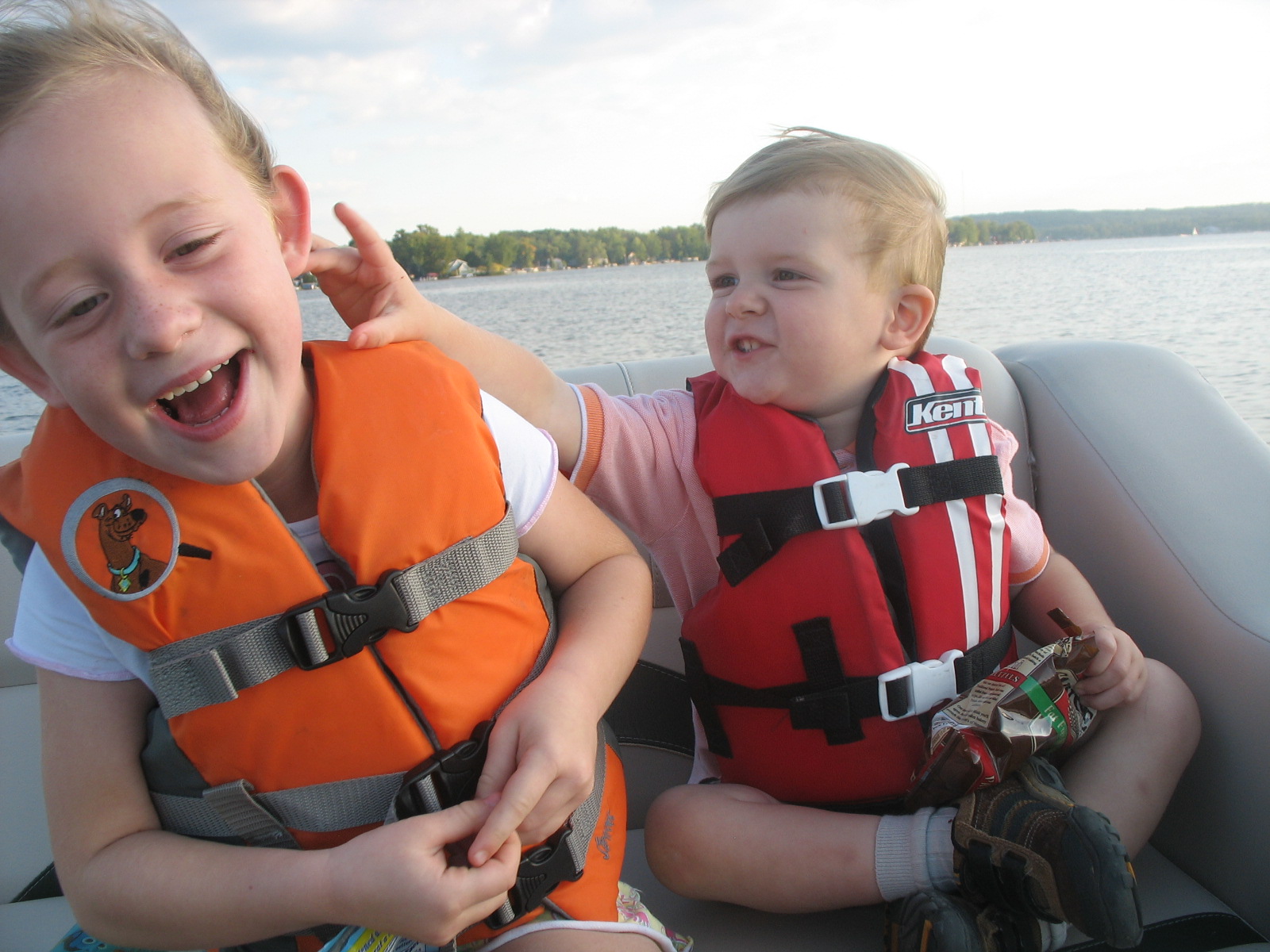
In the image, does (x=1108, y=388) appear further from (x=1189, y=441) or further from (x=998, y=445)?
(x=998, y=445)

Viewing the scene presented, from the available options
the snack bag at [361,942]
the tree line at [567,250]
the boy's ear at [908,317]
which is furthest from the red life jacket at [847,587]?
the tree line at [567,250]

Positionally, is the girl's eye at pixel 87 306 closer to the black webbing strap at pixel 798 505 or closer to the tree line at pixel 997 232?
the black webbing strap at pixel 798 505

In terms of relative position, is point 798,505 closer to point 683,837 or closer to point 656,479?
point 656,479

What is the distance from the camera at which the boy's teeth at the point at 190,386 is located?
3.23ft

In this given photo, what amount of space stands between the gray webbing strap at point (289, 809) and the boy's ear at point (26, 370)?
1.76 feet

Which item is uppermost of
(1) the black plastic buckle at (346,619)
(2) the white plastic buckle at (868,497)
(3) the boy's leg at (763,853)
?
(1) the black plastic buckle at (346,619)

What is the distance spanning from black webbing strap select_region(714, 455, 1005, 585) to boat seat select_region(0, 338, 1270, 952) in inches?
16.5

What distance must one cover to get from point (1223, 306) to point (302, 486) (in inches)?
249

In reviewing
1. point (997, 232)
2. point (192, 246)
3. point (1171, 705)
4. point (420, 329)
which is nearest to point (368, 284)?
point (420, 329)

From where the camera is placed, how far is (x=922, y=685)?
4.91 feet

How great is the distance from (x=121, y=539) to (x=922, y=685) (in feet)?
4.07

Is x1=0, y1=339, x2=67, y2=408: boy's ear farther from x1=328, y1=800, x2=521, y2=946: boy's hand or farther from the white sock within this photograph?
the white sock

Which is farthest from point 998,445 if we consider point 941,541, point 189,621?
point 189,621

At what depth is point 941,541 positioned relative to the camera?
1557mm
